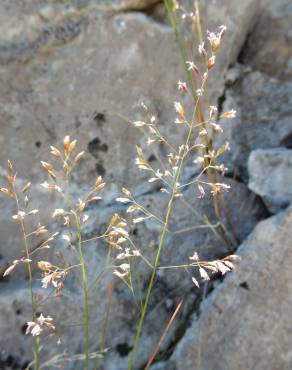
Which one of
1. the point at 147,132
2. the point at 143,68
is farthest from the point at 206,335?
the point at 143,68

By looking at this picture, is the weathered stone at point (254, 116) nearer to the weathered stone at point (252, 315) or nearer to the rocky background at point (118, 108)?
the rocky background at point (118, 108)

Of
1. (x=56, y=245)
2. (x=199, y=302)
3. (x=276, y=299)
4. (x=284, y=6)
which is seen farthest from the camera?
(x=284, y=6)

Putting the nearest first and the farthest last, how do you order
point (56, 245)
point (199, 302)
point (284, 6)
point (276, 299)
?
point (276, 299), point (199, 302), point (56, 245), point (284, 6)

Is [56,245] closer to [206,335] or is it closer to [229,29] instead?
[206,335]

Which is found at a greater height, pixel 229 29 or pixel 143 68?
pixel 229 29

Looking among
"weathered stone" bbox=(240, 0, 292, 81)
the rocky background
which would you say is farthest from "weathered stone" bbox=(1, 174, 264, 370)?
"weathered stone" bbox=(240, 0, 292, 81)

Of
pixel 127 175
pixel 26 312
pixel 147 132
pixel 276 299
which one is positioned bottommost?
pixel 26 312

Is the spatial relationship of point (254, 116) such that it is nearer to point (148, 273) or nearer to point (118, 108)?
point (118, 108)
